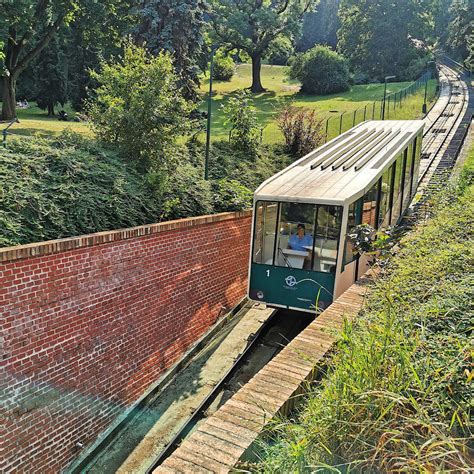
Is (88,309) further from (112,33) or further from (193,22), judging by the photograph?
(112,33)

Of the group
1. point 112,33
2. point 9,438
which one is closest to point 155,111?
point 9,438

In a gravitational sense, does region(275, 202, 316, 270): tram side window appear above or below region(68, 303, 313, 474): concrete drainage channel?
above

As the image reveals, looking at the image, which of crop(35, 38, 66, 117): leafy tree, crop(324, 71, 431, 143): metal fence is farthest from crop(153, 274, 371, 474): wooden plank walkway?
crop(35, 38, 66, 117): leafy tree

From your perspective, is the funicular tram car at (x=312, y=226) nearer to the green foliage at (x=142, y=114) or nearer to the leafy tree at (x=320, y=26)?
the green foliage at (x=142, y=114)

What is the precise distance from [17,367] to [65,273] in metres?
1.47

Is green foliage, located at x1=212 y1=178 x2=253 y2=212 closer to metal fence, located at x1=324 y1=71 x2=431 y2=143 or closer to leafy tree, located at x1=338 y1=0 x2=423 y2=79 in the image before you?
metal fence, located at x1=324 y1=71 x2=431 y2=143

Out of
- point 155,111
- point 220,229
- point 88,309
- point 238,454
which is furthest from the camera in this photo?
point 220,229

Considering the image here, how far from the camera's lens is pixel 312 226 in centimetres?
921

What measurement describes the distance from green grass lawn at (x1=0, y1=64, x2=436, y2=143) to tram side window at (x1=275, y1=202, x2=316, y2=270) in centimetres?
1496

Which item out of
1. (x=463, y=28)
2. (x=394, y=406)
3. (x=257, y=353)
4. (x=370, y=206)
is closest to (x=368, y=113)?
(x=370, y=206)

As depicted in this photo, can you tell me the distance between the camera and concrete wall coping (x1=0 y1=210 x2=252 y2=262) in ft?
20.3

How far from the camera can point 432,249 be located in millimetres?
6430

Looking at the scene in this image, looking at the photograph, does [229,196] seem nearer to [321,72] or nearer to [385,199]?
[385,199]

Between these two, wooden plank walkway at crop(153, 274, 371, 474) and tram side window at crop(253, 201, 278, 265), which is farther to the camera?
tram side window at crop(253, 201, 278, 265)
